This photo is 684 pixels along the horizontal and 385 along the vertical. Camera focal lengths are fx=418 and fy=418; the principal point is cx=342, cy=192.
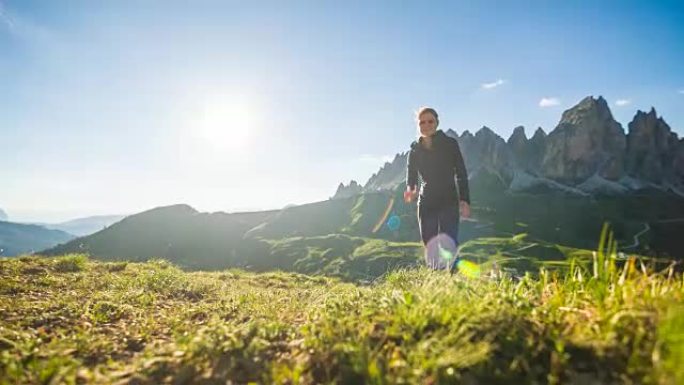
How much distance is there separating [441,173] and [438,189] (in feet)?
1.21

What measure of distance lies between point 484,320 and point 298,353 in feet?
6.89

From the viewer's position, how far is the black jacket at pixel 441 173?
9078mm

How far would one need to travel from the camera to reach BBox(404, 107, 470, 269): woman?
8.98 meters

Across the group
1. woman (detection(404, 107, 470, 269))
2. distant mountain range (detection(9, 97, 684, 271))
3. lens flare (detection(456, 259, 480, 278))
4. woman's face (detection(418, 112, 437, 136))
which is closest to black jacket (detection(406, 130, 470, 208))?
woman (detection(404, 107, 470, 269))

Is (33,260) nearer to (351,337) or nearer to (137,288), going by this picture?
(137,288)

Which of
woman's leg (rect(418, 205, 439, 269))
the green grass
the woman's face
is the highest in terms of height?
the woman's face

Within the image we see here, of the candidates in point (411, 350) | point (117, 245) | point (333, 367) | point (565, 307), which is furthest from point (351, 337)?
point (117, 245)

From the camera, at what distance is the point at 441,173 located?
918cm

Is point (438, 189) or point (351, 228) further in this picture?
point (351, 228)

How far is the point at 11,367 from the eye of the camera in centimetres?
446

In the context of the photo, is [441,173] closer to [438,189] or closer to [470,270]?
[438,189]

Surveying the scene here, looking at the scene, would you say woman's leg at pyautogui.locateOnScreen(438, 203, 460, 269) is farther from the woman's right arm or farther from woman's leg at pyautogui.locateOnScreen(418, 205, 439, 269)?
the woman's right arm

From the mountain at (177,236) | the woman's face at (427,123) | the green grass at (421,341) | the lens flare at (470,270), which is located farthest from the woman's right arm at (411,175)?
the mountain at (177,236)

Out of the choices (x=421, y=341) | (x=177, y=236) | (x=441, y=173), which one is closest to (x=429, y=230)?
(x=441, y=173)
